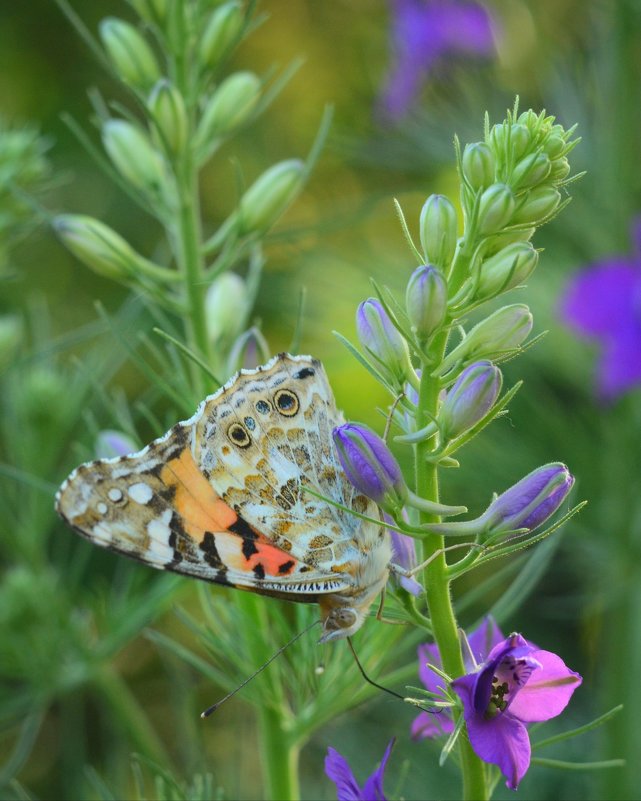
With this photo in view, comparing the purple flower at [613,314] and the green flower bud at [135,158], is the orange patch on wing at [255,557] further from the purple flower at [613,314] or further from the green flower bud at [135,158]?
the purple flower at [613,314]

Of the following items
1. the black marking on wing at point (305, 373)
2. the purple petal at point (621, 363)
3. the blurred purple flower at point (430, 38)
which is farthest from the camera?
the blurred purple flower at point (430, 38)

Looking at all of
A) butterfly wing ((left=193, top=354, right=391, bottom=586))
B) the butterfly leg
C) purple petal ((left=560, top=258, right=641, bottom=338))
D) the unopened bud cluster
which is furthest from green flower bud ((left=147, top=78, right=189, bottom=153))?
purple petal ((left=560, top=258, right=641, bottom=338))

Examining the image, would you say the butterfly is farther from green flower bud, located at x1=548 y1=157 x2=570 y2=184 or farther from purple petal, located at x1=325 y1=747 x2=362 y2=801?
green flower bud, located at x1=548 y1=157 x2=570 y2=184

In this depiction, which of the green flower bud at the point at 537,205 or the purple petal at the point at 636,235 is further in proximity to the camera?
the purple petal at the point at 636,235

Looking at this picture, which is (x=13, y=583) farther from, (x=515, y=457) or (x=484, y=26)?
(x=484, y=26)

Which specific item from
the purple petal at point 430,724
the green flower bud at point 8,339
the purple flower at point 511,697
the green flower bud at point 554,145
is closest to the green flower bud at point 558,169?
the green flower bud at point 554,145

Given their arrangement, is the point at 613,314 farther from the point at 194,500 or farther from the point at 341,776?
the point at 341,776
